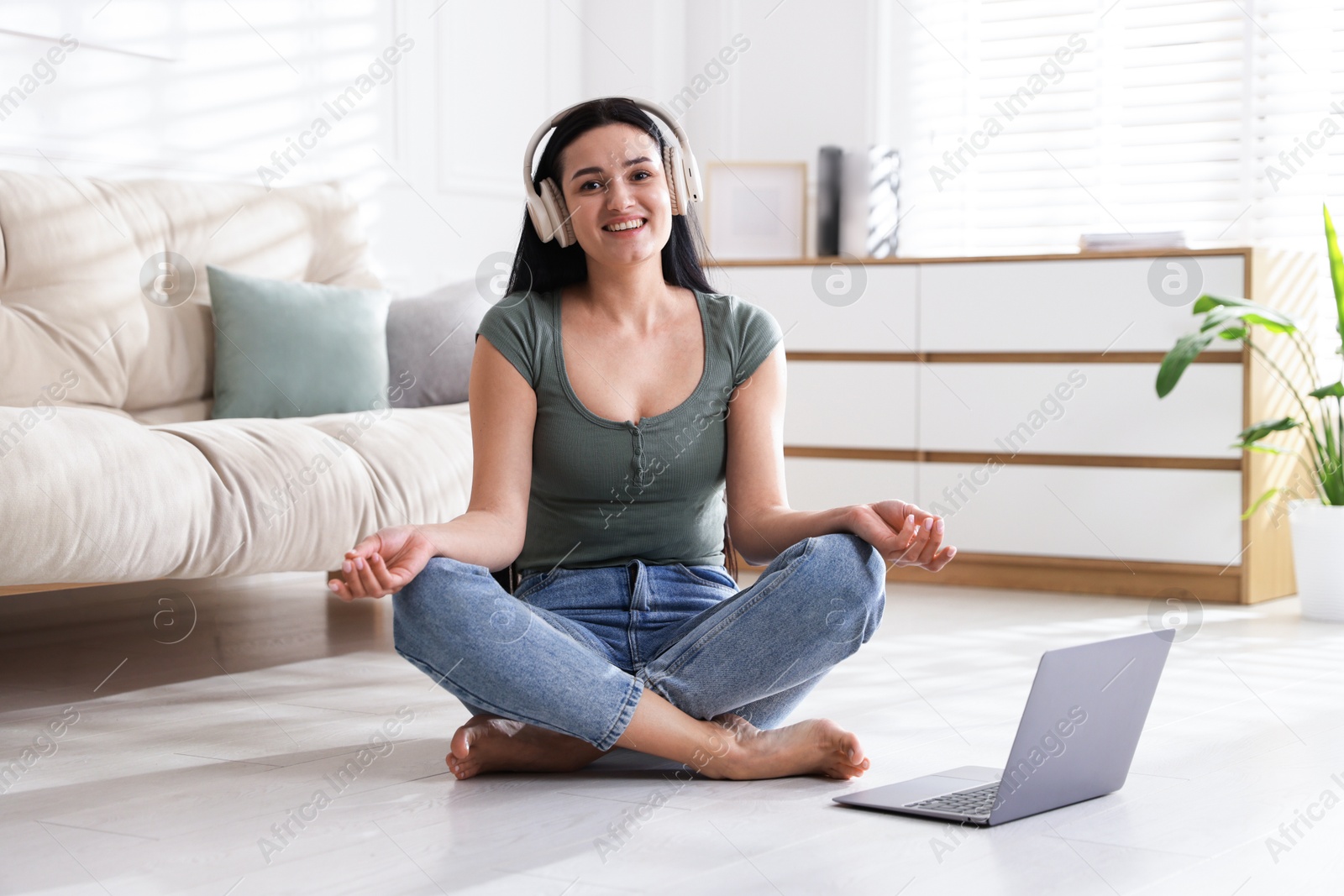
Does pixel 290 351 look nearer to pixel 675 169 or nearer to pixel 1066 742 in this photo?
pixel 675 169

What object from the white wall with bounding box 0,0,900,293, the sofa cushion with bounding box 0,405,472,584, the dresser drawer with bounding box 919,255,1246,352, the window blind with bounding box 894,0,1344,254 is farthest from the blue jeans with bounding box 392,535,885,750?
the window blind with bounding box 894,0,1344,254

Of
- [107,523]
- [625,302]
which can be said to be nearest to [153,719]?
[107,523]

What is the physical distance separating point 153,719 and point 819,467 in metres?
2.00

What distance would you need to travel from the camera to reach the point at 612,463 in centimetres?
166

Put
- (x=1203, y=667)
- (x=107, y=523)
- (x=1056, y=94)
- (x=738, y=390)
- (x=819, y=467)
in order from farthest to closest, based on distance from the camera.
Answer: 1. (x=1056, y=94)
2. (x=819, y=467)
3. (x=1203, y=667)
4. (x=107, y=523)
5. (x=738, y=390)

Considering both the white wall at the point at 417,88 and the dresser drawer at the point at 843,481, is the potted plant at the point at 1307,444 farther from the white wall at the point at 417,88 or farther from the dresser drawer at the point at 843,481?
the white wall at the point at 417,88

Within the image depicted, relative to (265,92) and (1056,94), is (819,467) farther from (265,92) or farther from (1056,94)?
(265,92)

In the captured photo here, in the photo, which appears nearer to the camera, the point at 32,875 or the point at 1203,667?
the point at 32,875

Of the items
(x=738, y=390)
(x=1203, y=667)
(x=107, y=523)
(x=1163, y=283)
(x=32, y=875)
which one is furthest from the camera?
(x=1163, y=283)

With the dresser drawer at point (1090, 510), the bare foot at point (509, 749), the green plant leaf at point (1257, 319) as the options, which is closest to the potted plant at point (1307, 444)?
the green plant leaf at point (1257, 319)

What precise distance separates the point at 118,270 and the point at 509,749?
1522mm

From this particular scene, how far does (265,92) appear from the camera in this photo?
3369mm

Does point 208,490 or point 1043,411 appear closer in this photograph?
point 208,490

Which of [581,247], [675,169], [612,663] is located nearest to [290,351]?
[581,247]
